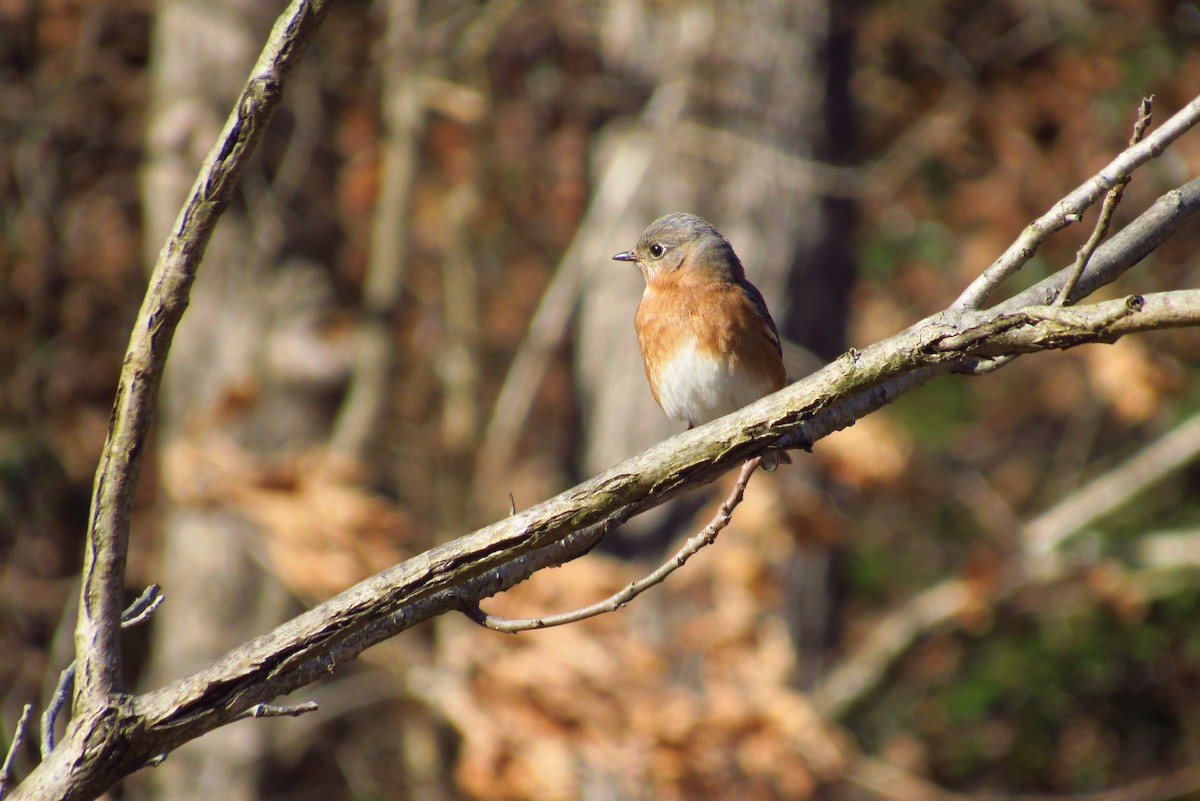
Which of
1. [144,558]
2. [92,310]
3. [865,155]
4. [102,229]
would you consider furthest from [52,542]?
[865,155]

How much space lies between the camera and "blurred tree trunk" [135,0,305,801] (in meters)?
6.14

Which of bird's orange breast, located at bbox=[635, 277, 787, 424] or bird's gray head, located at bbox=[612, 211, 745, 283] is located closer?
bird's orange breast, located at bbox=[635, 277, 787, 424]

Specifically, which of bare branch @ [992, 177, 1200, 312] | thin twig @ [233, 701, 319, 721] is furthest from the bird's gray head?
thin twig @ [233, 701, 319, 721]

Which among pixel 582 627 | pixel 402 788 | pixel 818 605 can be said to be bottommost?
pixel 402 788

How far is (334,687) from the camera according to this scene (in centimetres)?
664

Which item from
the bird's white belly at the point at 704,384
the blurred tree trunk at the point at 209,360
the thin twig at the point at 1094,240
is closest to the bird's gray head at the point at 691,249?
the bird's white belly at the point at 704,384

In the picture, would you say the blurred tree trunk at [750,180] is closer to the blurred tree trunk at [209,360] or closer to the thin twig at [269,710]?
the blurred tree trunk at [209,360]

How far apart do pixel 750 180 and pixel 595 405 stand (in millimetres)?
1351

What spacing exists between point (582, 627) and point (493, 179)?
4175 millimetres

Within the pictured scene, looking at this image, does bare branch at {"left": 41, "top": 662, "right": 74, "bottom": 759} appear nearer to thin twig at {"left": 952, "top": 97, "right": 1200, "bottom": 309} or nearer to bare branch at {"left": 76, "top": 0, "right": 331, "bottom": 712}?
bare branch at {"left": 76, "top": 0, "right": 331, "bottom": 712}

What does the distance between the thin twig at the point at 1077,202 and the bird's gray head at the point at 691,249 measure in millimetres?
1910

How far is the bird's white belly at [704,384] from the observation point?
3832 mm

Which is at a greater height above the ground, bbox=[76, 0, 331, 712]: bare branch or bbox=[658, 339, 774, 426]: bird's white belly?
bbox=[76, 0, 331, 712]: bare branch

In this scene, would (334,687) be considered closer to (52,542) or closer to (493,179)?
(52,542)
